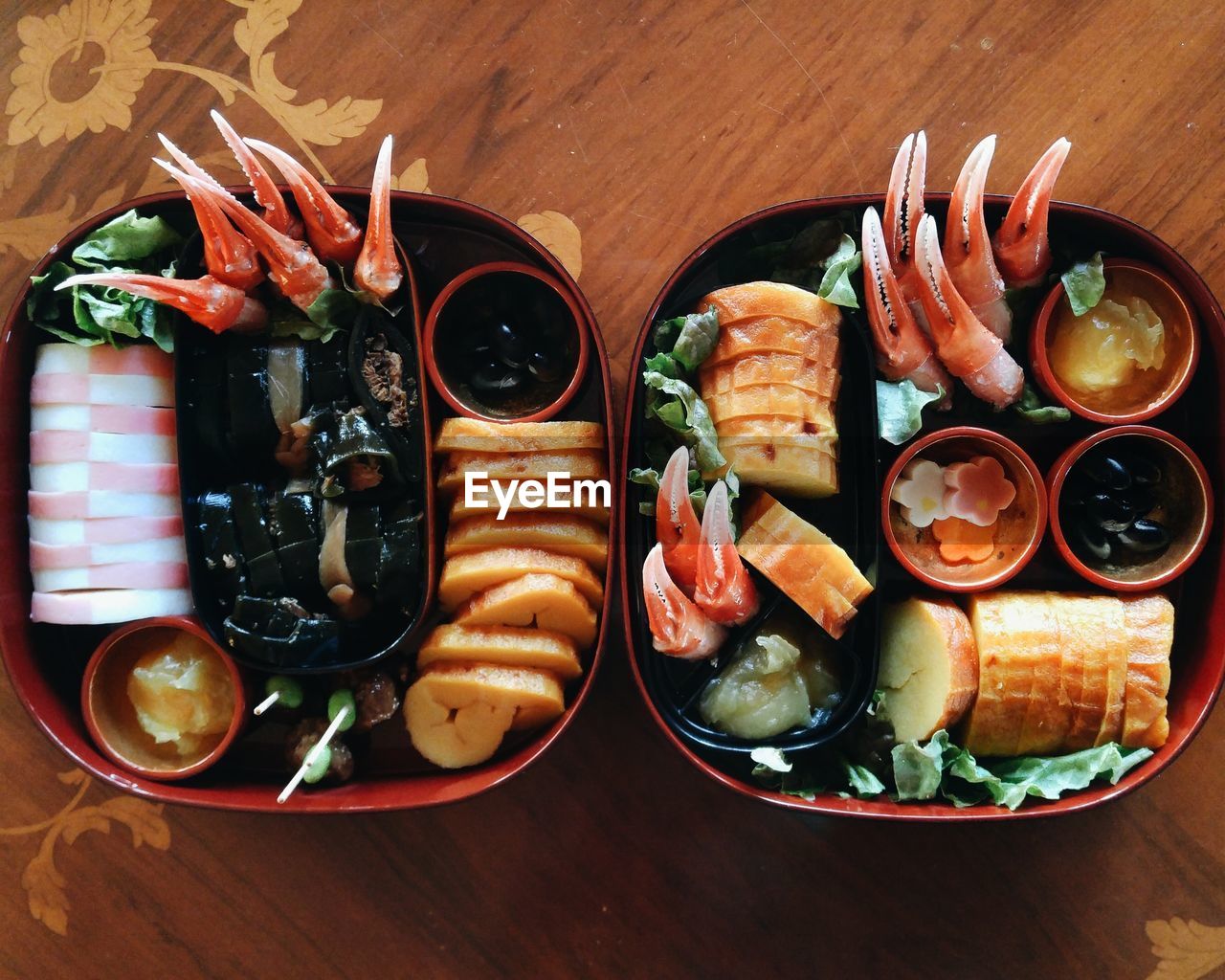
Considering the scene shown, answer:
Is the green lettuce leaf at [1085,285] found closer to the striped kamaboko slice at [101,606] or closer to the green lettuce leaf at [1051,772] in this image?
the green lettuce leaf at [1051,772]

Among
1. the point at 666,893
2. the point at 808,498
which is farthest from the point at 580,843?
the point at 808,498

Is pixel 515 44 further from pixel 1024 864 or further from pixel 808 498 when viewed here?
pixel 1024 864

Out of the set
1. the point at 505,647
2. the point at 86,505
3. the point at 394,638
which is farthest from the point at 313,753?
the point at 86,505

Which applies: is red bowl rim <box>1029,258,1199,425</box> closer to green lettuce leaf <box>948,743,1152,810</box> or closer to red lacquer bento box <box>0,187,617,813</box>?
green lettuce leaf <box>948,743,1152,810</box>

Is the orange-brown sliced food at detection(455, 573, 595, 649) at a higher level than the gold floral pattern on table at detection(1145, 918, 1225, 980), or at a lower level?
higher

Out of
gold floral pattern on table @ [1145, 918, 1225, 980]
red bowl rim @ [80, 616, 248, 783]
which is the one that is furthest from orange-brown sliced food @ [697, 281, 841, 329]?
gold floral pattern on table @ [1145, 918, 1225, 980]

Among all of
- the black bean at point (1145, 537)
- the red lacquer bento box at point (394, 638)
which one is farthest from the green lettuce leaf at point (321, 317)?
the black bean at point (1145, 537)
